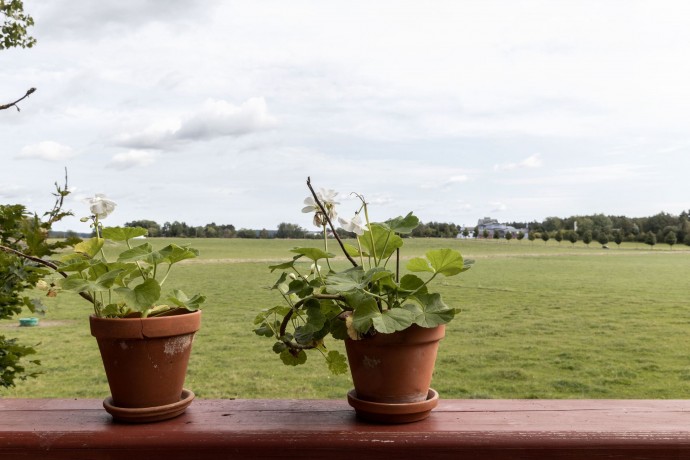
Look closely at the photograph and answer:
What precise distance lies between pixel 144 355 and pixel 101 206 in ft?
1.22

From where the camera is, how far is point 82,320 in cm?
1068

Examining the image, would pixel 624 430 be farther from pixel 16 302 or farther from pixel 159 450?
pixel 16 302

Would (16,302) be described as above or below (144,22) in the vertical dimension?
below

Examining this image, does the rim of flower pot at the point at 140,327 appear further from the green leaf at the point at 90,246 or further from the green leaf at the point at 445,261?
the green leaf at the point at 445,261

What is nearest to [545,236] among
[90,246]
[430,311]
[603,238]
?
[603,238]

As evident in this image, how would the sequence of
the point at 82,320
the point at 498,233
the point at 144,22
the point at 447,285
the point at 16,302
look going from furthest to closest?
the point at 498,233 → the point at 447,285 → the point at 82,320 → the point at 144,22 → the point at 16,302

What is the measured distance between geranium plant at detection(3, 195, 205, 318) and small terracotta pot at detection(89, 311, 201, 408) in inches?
1.8

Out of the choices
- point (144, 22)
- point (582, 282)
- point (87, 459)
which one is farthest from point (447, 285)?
Answer: point (87, 459)

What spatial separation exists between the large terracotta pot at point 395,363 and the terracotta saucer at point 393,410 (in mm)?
15

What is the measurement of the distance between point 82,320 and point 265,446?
10.7 metres

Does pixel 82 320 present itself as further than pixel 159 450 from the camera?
Yes

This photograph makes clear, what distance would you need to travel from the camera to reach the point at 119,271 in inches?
45.7

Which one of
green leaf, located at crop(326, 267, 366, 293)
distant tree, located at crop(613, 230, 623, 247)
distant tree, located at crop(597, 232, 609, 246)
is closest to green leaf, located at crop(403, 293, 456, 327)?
green leaf, located at crop(326, 267, 366, 293)

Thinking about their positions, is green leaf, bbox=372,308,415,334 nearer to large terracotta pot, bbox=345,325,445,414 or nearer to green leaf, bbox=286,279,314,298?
large terracotta pot, bbox=345,325,445,414
